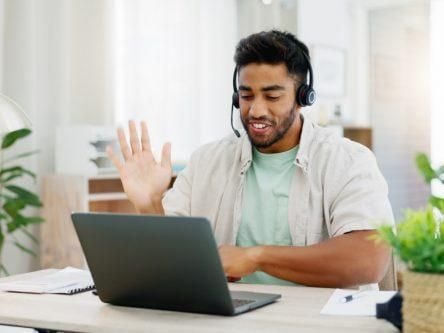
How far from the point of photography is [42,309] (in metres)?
1.59

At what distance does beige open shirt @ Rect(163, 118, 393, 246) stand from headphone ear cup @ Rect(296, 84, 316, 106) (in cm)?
6

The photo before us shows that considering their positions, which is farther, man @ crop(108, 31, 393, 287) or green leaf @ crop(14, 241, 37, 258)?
green leaf @ crop(14, 241, 37, 258)

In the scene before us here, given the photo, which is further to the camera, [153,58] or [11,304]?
[153,58]

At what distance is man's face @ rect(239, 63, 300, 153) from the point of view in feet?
7.12

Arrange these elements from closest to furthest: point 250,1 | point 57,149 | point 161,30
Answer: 1. point 57,149
2. point 161,30
3. point 250,1

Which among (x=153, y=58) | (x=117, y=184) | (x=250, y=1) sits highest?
(x=250, y=1)

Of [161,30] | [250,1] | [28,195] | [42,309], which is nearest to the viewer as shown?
[42,309]

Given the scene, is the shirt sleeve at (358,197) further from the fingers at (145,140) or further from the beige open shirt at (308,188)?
the fingers at (145,140)

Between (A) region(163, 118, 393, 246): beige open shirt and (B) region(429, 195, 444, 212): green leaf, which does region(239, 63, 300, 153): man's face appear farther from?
(B) region(429, 195, 444, 212): green leaf

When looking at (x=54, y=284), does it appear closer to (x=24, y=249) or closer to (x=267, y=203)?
(x=267, y=203)

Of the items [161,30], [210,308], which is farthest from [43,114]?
[210,308]

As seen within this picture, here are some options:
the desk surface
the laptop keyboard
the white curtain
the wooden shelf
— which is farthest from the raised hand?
the white curtain

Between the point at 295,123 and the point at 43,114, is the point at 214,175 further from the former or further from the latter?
the point at 43,114

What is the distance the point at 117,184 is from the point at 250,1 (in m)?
2.13
